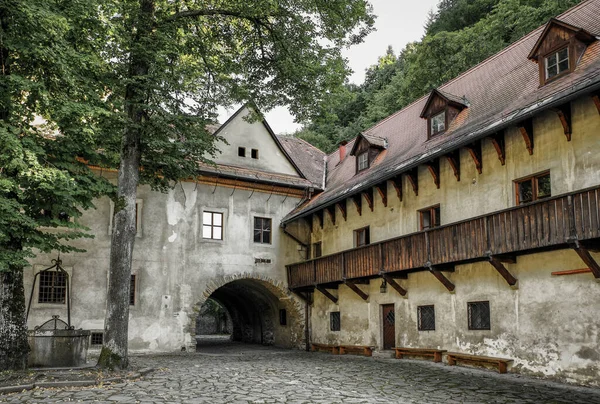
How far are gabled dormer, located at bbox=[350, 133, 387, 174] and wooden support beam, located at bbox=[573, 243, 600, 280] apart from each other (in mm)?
11370

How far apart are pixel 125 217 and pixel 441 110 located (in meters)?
11.1

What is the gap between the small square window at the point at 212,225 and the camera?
23.2 meters

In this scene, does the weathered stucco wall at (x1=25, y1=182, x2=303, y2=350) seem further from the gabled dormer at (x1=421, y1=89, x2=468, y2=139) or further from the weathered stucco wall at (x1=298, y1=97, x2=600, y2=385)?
the gabled dormer at (x1=421, y1=89, x2=468, y2=139)

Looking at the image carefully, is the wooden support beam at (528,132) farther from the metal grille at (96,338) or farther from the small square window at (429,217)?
the metal grille at (96,338)

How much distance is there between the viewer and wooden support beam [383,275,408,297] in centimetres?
1827

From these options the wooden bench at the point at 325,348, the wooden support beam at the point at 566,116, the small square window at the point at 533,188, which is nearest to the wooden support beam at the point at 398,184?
the small square window at the point at 533,188

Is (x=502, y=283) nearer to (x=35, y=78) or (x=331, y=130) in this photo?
(x=35, y=78)

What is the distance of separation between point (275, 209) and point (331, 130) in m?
22.7

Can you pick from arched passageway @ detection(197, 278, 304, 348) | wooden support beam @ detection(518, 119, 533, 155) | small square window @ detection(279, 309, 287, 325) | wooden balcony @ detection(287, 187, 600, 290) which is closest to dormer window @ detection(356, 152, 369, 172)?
wooden balcony @ detection(287, 187, 600, 290)

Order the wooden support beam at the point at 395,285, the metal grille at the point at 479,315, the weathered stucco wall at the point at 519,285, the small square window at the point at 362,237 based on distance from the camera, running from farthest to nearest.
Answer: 1. the small square window at the point at 362,237
2. the wooden support beam at the point at 395,285
3. the metal grille at the point at 479,315
4. the weathered stucco wall at the point at 519,285

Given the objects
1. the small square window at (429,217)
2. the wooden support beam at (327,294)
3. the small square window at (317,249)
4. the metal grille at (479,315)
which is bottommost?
the metal grille at (479,315)

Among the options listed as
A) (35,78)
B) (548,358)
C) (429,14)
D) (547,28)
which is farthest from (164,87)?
(429,14)

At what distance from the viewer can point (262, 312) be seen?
28094 mm

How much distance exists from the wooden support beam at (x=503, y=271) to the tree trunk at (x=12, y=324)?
1174cm
